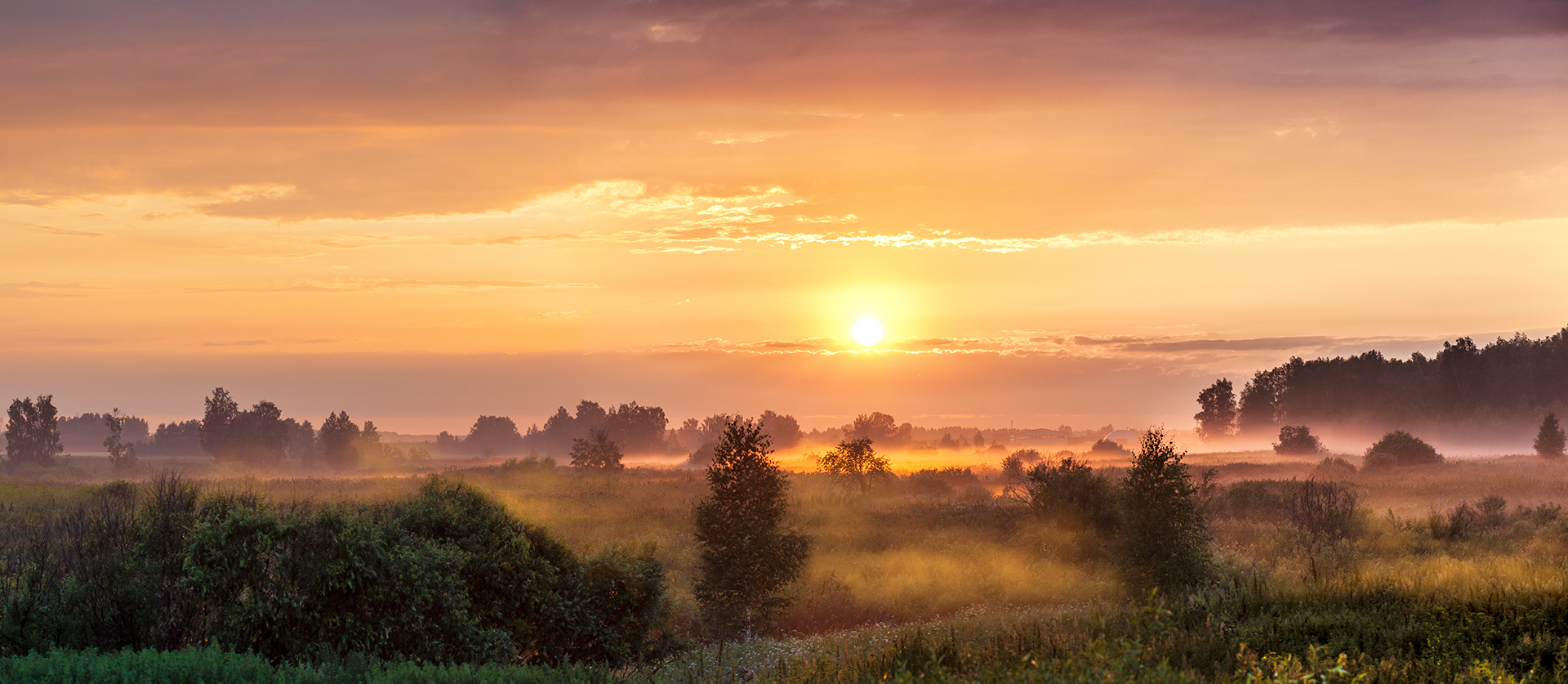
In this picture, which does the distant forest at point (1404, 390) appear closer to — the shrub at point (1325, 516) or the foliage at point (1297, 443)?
the foliage at point (1297, 443)

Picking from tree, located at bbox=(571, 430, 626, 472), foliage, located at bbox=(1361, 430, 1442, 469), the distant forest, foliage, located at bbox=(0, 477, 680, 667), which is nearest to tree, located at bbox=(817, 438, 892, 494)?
tree, located at bbox=(571, 430, 626, 472)

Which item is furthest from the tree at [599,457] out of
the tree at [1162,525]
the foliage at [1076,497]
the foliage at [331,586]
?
the foliage at [331,586]

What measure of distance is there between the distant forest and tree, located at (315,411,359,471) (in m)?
136

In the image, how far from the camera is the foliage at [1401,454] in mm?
69500

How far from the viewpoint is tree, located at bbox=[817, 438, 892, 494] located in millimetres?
67312

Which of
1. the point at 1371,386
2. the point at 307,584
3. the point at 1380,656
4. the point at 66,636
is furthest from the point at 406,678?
the point at 1371,386

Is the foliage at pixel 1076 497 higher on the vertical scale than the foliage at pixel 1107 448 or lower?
higher

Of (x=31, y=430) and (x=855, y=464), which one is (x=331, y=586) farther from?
(x=31, y=430)

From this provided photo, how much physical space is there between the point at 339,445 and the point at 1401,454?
134205 millimetres

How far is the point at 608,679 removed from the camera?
13031mm

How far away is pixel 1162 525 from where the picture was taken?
84.0ft

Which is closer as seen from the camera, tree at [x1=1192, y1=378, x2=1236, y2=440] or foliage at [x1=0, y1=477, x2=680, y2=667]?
foliage at [x1=0, y1=477, x2=680, y2=667]

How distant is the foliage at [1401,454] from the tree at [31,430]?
147078 mm

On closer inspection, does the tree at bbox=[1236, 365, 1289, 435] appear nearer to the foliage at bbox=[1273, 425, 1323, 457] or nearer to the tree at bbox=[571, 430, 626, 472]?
the foliage at bbox=[1273, 425, 1323, 457]
